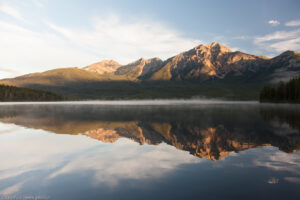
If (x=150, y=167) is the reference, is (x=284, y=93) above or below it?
above

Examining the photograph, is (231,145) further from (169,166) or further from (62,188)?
(62,188)

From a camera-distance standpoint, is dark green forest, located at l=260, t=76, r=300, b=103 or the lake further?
dark green forest, located at l=260, t=76, r=300, b=103

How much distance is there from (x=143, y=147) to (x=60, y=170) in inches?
270

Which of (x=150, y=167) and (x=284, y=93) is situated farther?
(x=284, y=93)

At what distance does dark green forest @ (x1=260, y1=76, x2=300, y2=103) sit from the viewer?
4549 inches

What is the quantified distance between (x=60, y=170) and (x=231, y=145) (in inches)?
474

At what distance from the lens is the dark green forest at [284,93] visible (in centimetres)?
11556

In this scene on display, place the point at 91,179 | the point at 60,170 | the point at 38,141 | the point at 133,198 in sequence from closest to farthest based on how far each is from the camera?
the point at 133,198 → the point at 91,179 → the point at 60,170 → the point at 38,141

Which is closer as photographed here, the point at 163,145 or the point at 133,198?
the point at 133,198

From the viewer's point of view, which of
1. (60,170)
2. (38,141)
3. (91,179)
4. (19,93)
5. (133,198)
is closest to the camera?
(133,198)

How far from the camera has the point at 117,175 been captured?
10648 millimetres

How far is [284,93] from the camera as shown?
12488 cm

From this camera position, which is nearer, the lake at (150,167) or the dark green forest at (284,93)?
the lake at (150,167)

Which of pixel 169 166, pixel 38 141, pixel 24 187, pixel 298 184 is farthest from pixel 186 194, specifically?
pixel 38 141
